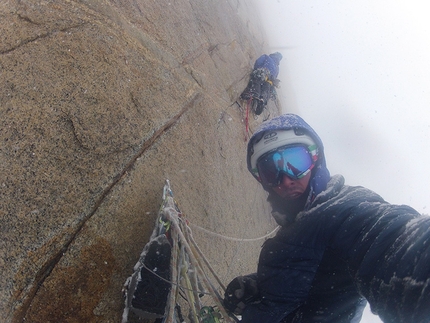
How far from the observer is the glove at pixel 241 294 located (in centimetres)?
260

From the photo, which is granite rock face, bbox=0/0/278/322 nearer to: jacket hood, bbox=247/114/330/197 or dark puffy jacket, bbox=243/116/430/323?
jacket hood, bbox=247/114/330/197

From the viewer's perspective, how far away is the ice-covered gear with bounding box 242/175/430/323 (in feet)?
5.15

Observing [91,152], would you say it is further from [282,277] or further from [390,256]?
[390,256]

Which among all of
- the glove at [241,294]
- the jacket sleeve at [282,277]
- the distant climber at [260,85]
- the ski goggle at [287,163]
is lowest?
the glove at [241,294]

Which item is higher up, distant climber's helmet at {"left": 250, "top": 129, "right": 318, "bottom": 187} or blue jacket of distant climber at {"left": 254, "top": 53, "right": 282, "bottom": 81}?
blue jacket of distant climber at {"left": 254, "top": 53, "right": 282, "bottom": 81}

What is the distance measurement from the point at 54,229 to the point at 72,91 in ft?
4.36

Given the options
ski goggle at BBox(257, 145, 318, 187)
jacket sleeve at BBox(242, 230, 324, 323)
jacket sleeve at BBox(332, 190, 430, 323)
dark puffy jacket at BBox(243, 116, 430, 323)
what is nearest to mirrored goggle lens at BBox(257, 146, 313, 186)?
ski goggle at BBox(257, 145, 318, 187)

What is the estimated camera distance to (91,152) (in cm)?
299

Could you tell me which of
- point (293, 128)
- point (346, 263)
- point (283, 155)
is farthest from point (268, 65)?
point (346, 263)

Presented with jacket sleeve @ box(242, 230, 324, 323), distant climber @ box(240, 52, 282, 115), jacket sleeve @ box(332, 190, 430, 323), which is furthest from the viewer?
distant climber @ box(240, 52, 282, 115)

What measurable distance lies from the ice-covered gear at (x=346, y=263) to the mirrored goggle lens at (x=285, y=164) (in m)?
0.28

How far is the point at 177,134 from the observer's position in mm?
3865

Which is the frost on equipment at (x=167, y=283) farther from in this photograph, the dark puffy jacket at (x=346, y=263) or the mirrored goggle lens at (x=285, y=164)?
the mirrored goggle lens at (x=285, y=164)

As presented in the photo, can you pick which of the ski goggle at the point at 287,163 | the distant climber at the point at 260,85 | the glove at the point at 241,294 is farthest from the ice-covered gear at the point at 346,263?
the distant climber at the point at 260,85
